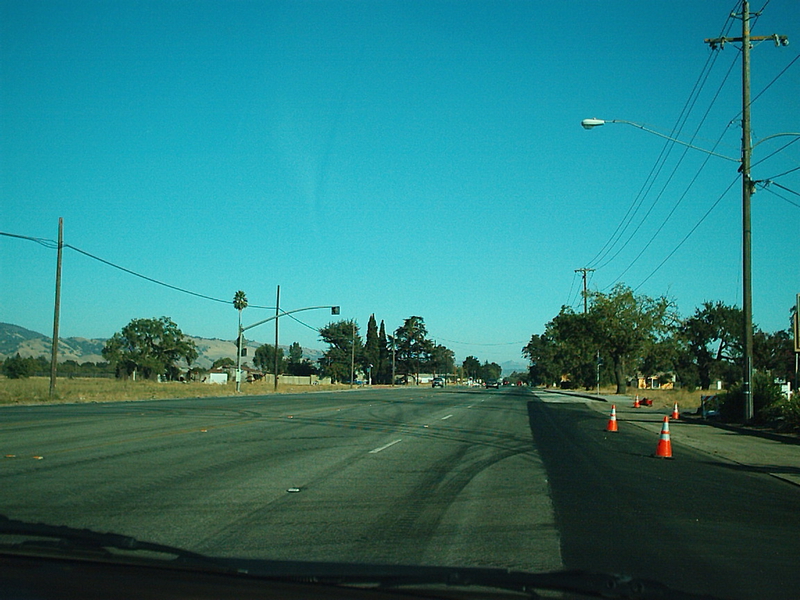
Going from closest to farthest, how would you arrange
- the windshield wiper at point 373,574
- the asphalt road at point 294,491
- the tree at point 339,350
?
the windshield wiper at point 373,574, the asphalt road at point 294,491, the tree at point 339,350

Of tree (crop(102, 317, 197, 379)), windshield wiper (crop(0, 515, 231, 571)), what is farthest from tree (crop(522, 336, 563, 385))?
windshield wiper (crop(0, 515, 231, 571))

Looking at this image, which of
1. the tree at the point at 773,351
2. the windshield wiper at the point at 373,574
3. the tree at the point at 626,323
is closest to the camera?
the windshield wiper at the point at 373,574

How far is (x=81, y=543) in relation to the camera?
19.9 feet

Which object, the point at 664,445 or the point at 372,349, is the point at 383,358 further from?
the point at 664,445

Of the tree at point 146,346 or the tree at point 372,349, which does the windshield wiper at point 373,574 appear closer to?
the tree at point 146,346

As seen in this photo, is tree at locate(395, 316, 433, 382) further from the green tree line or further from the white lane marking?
the white lane marking

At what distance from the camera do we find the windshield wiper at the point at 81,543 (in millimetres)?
5461

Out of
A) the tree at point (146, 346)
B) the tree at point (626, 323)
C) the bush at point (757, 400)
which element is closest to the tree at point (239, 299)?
the tree at point (146, 346)

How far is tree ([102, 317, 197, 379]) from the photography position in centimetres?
11600

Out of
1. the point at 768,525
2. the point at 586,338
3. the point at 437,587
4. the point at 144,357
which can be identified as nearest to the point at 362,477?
the point at 768,525

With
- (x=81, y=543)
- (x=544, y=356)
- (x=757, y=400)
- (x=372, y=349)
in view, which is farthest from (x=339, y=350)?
(x=81, y=543)

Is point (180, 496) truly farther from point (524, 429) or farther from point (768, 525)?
point (524, 429)

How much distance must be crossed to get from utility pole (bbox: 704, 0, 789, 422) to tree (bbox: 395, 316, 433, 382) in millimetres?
137062

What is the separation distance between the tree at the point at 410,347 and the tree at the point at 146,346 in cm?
5354
